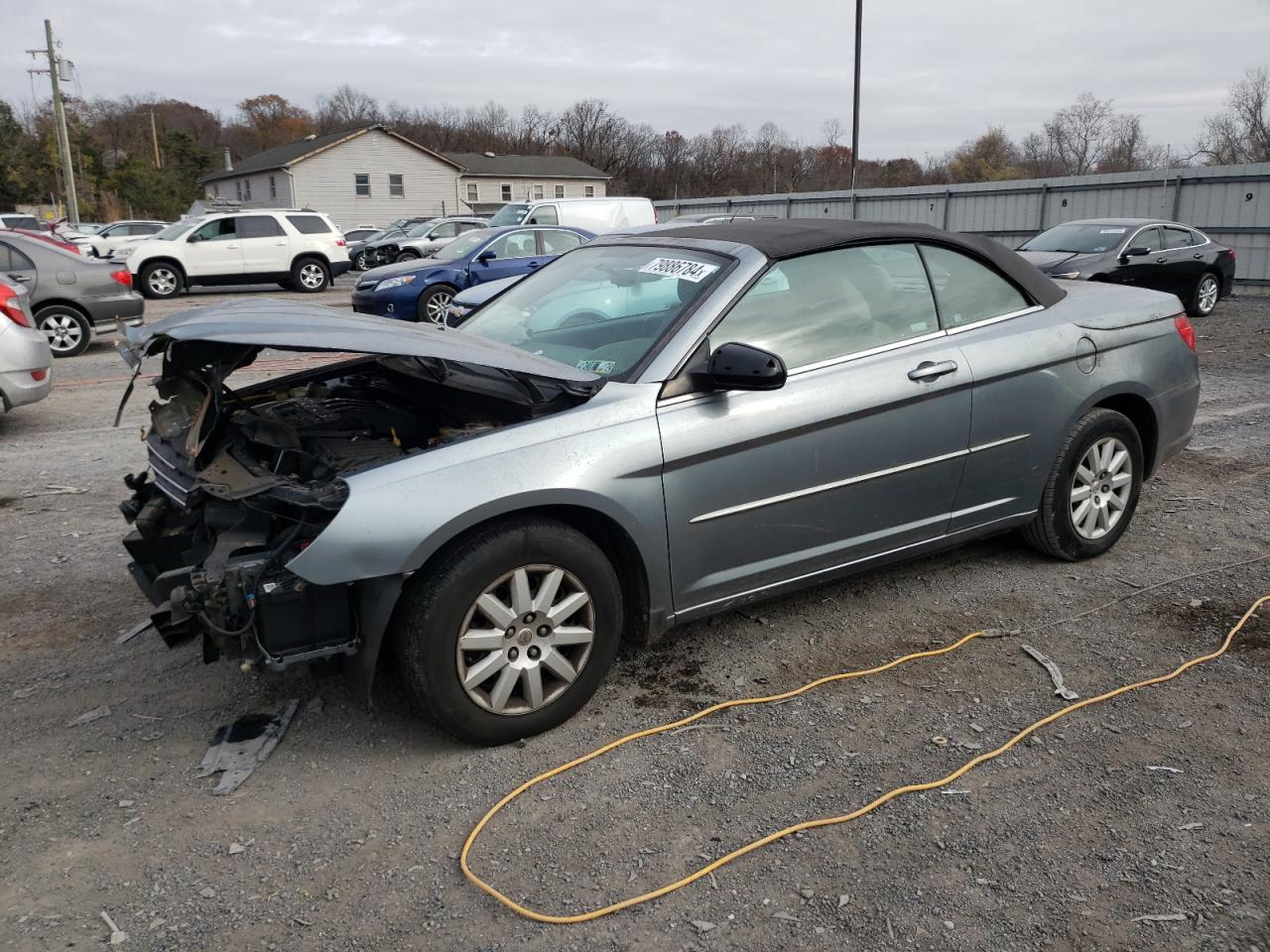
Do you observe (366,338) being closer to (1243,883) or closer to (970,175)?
(1243,883)

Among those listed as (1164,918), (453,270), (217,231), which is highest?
(217,231)

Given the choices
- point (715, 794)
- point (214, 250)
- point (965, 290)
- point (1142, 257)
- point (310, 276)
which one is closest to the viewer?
point (715, 794)

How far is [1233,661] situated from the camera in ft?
12.7

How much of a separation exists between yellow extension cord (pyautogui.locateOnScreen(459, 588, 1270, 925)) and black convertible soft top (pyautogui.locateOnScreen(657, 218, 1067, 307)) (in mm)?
1654

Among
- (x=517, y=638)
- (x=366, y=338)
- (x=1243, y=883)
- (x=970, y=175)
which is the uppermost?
(x=970, y=175)

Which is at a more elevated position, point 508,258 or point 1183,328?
point 508,258

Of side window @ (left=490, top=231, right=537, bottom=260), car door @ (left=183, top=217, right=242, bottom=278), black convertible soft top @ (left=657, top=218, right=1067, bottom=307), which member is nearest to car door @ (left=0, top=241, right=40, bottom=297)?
side window @ (left=490, top=231, right=537, bottom=260)

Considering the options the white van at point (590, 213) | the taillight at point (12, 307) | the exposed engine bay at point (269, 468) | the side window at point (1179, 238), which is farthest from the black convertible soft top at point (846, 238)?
the white van at point (590, 213)

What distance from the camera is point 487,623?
10.4 feet

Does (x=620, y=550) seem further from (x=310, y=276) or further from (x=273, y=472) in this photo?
(x=310, y=276)

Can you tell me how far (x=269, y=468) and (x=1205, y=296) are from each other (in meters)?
16.8

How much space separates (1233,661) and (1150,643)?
0.29m

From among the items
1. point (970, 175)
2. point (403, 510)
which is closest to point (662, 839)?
point (403, 510)

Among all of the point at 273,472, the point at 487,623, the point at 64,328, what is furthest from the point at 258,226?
the point at 487,623
